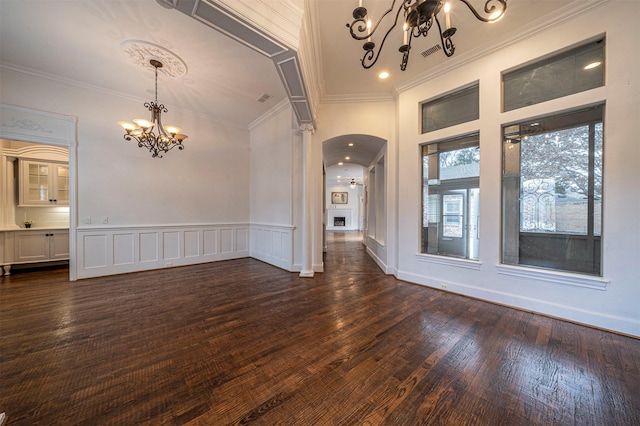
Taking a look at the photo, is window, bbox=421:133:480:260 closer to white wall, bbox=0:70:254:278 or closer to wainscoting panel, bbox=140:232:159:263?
white wall, bbox=0:70:254:278

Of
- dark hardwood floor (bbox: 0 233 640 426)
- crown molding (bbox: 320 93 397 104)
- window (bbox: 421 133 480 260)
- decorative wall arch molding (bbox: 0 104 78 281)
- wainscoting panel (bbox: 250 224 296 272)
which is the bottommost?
dark hardwood floor (bbox: 0 233 640 426)

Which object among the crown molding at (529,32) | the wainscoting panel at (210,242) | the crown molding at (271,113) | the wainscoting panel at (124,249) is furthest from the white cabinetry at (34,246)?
the crown molding at (529,32)

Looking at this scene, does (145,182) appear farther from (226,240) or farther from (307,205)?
(307,205)

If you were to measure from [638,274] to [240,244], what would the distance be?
663 centimetres

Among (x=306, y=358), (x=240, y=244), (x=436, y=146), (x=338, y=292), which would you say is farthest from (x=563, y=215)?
(x=240, y=244)

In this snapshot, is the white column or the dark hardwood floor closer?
the dark hardwood floor

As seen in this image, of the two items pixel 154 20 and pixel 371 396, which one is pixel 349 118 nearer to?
pixel 154 20

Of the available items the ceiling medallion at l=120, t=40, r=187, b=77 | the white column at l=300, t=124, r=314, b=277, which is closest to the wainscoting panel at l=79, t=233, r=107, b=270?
the ceiling medallion at l=120, t=40, r=187, b=77

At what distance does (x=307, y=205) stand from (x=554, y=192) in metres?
3.66

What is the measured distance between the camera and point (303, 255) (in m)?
4.48

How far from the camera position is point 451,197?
367cm

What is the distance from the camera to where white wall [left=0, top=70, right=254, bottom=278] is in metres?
4.06

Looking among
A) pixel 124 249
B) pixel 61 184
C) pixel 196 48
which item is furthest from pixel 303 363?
pixel 61 184

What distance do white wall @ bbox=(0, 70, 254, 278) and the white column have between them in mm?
→ 2376
